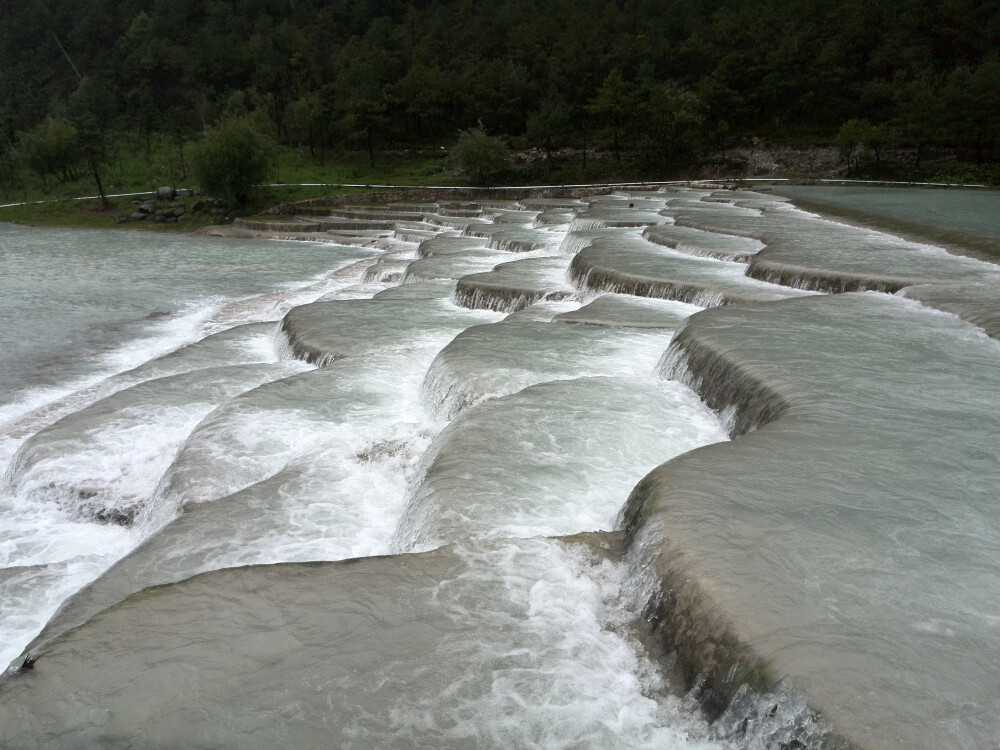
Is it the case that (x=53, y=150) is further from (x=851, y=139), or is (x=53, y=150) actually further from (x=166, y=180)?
(x=851, y=139)

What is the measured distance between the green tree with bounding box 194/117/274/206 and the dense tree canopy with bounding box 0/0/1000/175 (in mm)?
13016

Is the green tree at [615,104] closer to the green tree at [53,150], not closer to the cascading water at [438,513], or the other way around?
the green tree at [53,150]

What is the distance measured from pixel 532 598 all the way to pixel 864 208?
23738 mm

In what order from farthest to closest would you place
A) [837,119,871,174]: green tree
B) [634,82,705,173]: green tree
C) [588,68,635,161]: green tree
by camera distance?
[588,68,635,161]: green tree < [634,82,705,173]: green tree < [837,119,871,174]: green tree

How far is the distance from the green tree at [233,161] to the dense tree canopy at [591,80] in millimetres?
13016

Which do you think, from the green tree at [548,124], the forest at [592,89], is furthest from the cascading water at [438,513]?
the green tree at [548,124]

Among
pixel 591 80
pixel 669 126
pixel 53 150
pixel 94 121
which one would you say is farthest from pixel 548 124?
pixel 53 150

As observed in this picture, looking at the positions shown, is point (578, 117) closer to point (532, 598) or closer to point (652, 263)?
point (652, 263)

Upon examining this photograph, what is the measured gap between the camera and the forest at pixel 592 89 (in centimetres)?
5088

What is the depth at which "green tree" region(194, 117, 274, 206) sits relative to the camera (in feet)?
148

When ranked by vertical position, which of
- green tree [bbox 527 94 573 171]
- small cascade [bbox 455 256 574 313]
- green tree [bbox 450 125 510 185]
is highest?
green tree [bbox 527 94 573 171]

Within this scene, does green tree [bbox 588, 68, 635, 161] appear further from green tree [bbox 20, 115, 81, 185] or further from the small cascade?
the small cascade

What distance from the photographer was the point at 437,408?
9273mm

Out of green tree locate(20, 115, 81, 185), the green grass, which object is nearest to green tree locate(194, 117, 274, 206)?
the green grass
